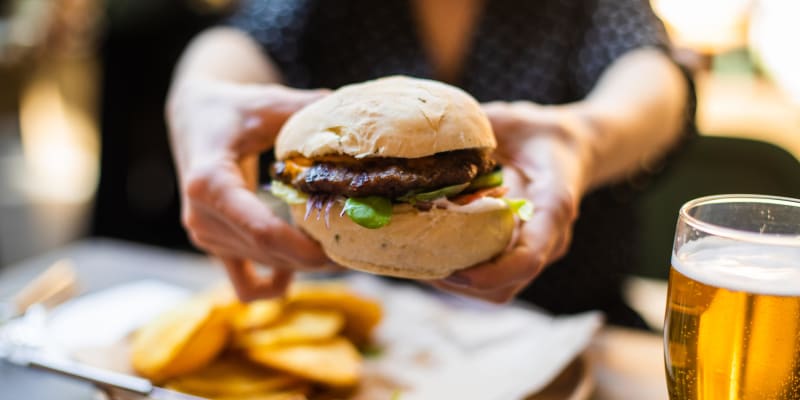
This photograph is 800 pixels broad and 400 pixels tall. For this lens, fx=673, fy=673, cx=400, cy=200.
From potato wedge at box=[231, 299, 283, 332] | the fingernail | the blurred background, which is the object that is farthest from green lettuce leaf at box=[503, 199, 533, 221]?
the blurred background

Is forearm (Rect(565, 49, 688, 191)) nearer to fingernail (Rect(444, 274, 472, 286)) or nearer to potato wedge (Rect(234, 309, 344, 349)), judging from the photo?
fingernail (Rect(444, 274, 472, 286))

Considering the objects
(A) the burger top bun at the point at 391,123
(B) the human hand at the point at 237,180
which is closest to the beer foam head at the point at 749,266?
(A) the burger top bun at the point at 391,123

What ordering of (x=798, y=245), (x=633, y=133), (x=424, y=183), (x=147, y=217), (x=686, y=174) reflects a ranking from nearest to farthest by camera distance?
(x=798, y=245), (x=424, y=183), (x=633, y=133), (x=686, y=174), (x=147, y=217)

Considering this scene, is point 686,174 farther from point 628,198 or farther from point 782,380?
point 782,380

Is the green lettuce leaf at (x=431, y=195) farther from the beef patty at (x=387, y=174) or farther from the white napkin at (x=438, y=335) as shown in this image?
the white napkin at (x=438, y=335)

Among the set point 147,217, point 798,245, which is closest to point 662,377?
point 798,245
